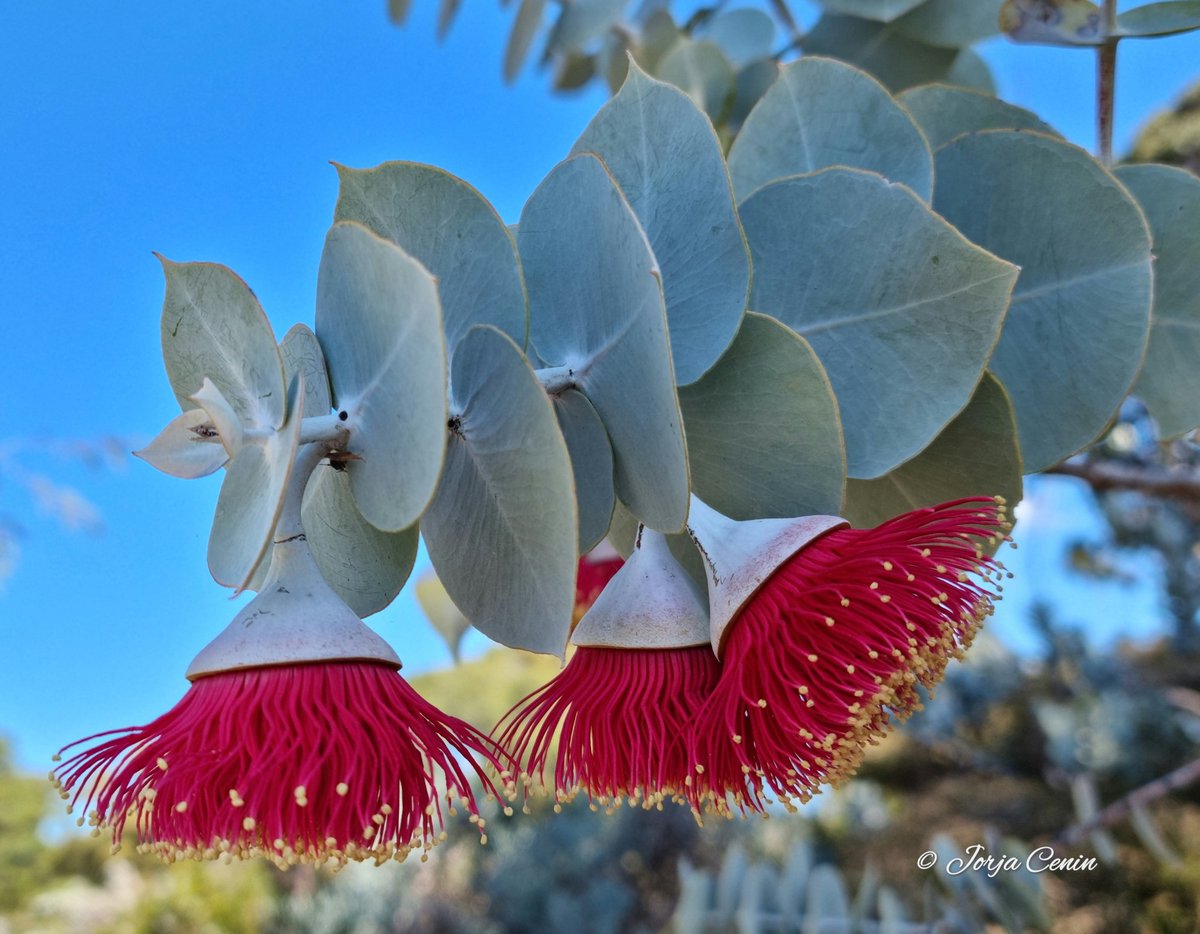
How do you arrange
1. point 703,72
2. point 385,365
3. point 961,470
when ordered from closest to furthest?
point 385,365
point 961,470
point 703,72

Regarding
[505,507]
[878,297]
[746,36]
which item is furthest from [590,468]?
[746,36]

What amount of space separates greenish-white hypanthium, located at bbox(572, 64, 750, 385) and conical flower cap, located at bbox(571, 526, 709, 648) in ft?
0.29

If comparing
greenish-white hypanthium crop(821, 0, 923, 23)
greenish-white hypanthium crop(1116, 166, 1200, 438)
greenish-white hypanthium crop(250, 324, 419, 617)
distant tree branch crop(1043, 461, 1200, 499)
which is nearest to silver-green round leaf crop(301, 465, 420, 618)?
greenish-white hypanthium crop(250, 324, 419, 617)

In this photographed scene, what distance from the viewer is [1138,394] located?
0.57m

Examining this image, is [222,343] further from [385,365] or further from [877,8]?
[877,8]

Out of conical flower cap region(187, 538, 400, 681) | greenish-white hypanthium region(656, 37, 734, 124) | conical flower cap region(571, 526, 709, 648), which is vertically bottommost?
conical flower cap region(571, 526, 709, 648)

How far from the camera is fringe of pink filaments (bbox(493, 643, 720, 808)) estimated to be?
0.42 meters

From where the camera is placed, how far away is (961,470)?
0.49 metres

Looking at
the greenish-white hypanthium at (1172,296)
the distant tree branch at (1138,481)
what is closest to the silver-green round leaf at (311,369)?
the greenish-white hypanthium at (1172,296)

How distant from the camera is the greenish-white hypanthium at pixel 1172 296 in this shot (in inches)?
21.7

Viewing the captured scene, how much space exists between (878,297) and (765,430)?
0.08 metres

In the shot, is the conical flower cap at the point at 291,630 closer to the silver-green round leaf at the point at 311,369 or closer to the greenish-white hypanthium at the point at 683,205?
the silver-green round leaf at the point at 311,369

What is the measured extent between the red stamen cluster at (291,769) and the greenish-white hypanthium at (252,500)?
0.16 ft

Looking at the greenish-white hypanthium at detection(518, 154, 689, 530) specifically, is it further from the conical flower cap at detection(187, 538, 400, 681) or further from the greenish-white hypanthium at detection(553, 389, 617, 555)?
the conical flower cap at detection(187, 538, 400, 681)
